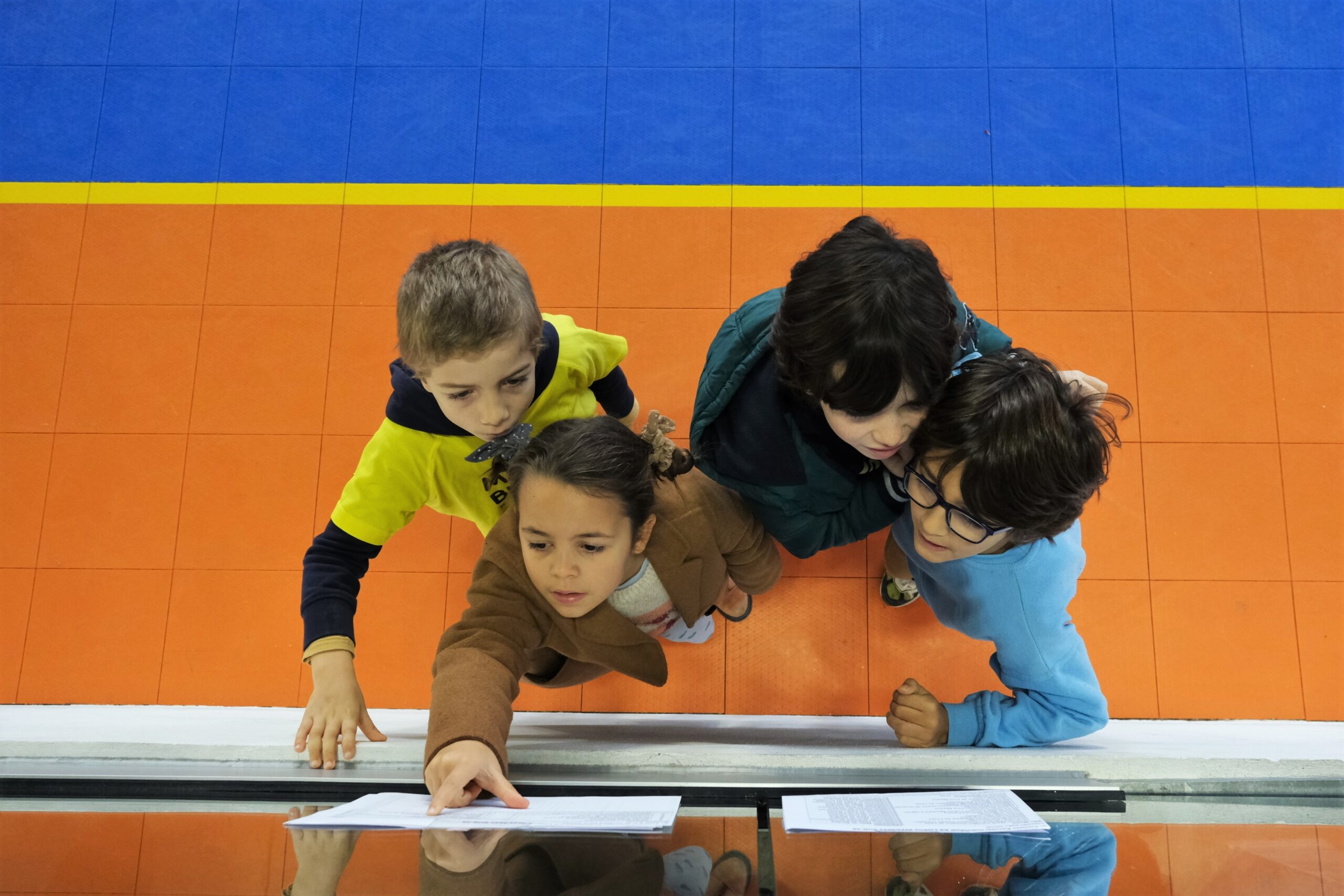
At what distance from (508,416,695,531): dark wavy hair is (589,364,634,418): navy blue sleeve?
1.44 feet

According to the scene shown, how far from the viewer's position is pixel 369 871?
92 cm

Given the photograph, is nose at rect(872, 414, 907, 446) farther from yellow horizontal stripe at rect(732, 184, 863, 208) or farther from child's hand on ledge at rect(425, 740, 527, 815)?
yellow horizontal stripe at rect(732, 184, 863, 208)

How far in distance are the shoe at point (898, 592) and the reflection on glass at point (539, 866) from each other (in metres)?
1.28

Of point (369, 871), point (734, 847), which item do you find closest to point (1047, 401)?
point (734, 847)

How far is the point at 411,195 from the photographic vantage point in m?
2.59

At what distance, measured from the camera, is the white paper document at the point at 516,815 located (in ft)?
3.34

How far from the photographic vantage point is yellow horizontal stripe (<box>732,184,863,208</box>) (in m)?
2.54

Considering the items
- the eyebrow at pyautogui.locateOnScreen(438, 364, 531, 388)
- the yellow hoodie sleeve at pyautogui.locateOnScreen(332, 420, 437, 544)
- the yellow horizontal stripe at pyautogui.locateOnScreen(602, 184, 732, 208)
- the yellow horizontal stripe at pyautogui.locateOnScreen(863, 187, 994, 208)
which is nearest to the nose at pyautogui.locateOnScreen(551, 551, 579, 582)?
the eyebrow at pyautogui.locateOnScreen(438, 364, 531, 388)

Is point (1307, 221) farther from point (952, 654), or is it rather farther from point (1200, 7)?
point (952, 654)

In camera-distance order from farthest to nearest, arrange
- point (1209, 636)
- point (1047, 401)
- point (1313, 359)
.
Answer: point (1313, 359), point (1209, 636), point (1047, 401)

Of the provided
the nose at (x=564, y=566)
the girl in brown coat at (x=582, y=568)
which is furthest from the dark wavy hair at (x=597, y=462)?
the nose at (x=564, y=566)

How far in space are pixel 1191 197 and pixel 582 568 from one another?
219cm

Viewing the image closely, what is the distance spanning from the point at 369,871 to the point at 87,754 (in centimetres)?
68

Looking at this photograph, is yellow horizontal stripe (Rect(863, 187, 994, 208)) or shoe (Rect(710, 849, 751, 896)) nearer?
shoe (Rect(710, 849, 751, 896))
